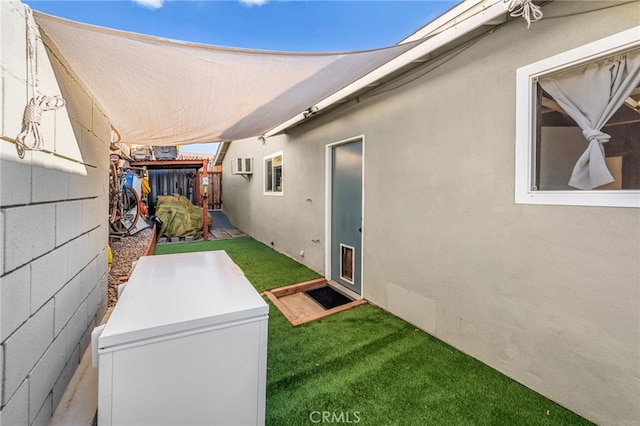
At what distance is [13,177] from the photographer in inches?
43.3

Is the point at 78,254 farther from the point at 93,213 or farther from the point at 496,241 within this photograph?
the point at 496,241

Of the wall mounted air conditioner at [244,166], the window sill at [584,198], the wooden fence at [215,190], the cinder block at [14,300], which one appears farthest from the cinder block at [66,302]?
the wooden fence at [215,190]

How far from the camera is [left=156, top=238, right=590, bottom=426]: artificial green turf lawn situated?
70.1 inches

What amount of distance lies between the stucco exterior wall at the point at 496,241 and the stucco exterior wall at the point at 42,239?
9.32 feet

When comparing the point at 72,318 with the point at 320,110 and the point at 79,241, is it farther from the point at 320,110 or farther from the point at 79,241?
the point at 320,110

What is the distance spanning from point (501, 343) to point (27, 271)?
3056 millimetres

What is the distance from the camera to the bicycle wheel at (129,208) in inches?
251

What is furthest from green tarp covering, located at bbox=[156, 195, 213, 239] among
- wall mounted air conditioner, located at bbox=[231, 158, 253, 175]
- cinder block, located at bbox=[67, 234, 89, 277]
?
cinder block, located at bbox=[67, 234, 89, 277]

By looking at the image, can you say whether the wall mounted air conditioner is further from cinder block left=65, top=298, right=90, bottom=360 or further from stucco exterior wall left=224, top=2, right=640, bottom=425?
cinder block left=65, top=298, right=90, bottom=360

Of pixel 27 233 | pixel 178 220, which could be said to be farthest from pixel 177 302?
pixel 178 220

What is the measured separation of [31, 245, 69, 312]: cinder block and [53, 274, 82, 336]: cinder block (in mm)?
58

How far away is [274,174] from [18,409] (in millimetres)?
5730

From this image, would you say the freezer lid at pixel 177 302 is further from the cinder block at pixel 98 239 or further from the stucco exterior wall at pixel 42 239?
the cinder block at pixel 98 239

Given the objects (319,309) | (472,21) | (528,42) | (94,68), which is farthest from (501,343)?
(94,68)
